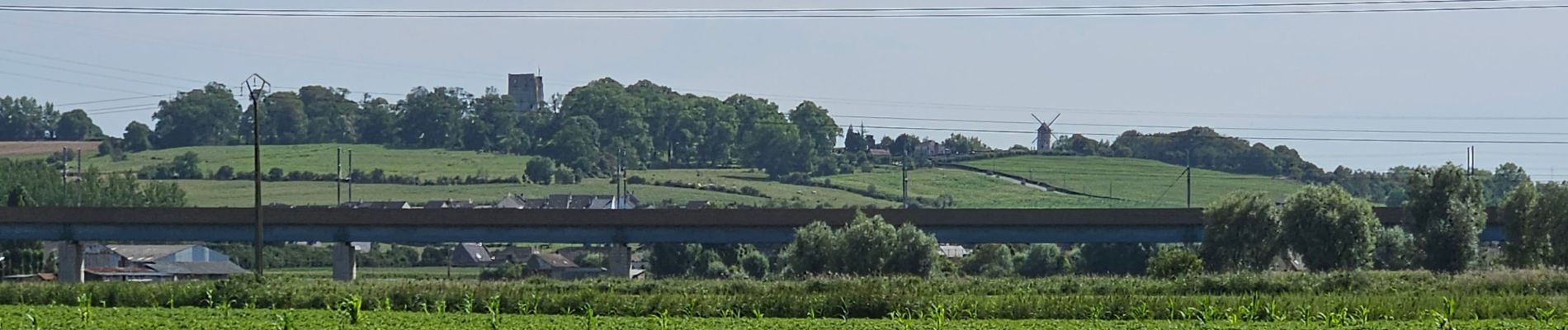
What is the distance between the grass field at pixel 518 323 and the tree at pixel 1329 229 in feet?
147

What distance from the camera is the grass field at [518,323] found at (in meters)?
38.8

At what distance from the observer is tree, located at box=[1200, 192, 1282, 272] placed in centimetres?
8819

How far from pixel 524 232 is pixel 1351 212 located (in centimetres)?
4289

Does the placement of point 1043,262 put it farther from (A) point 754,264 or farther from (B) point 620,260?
(B) point 620,260

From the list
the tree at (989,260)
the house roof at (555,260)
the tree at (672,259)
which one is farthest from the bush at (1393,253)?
the house roof at (555,260)

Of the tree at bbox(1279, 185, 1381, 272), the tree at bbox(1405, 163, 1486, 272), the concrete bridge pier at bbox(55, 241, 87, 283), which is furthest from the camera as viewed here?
the concrete bridge pier at bbox(55, 241, 87, 283)

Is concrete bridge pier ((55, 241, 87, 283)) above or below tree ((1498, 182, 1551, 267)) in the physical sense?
below

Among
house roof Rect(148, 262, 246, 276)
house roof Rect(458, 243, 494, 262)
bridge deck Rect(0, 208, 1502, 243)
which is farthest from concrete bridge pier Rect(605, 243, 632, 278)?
house roof Rect(458, 243, 494, 262)

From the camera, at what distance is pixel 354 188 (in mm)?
187375

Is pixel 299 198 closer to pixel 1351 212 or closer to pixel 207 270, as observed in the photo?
pixel 207 270

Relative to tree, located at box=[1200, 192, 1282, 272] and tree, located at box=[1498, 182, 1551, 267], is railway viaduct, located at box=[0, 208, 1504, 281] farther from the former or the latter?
tree, located at box=[1200, 192, 1282, 272]

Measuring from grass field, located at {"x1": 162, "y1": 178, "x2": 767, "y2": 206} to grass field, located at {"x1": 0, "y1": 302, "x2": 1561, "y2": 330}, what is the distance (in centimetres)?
12833

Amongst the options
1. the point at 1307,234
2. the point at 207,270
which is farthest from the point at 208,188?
the point at 1307,234

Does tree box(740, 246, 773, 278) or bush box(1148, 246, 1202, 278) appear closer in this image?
bush box(1148, 246, 1202, 278)
